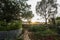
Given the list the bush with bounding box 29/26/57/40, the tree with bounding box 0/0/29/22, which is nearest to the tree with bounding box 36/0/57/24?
the bush with bounding box 29/26/57/40

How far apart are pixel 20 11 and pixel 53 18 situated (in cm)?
262

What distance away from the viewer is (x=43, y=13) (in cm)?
1019

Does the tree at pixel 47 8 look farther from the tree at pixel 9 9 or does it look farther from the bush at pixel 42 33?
the tree at pixel 9 9

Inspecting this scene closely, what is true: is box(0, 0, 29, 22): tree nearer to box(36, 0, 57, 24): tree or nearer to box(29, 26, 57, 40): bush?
box(29, 26, 57, 40): bush

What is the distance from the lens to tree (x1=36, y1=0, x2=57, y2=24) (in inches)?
392

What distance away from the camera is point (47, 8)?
1012 centimetres

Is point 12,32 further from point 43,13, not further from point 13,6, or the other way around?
point 43,13

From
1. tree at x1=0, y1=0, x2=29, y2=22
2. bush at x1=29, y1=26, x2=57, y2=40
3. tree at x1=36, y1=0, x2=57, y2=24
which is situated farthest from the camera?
tree at x1=36, y1=0, x2=57, y2=24

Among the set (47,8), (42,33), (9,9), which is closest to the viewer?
(42,33)

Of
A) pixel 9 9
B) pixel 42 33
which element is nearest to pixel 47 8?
pixel 42 33

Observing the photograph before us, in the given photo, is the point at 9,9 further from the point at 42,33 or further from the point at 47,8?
the point at 47,8

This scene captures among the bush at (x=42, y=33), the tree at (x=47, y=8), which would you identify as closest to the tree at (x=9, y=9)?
the bush at (x=42, y=33)

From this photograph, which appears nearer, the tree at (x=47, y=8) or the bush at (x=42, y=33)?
the bush at (x=42, y=33)

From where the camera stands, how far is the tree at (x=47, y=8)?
997 cm
